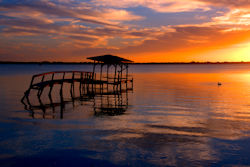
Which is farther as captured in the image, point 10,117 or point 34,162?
point 10,117

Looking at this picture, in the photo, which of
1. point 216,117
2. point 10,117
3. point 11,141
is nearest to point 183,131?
point 216,117

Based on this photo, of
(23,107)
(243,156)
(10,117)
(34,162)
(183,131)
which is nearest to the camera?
(34,162)

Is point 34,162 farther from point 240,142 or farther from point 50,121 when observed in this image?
point 240,142

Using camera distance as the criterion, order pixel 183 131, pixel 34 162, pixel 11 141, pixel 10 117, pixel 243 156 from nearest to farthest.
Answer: pixel 34 162
pixel 243 156
pixel 11 141
pixel 183 131
pixel 10 117

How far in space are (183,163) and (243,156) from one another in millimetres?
2073

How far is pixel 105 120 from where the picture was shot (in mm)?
12016

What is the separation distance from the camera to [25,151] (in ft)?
24.9

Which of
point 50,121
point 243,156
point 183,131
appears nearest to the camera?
point 243,156

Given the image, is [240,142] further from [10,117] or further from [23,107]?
[23,107]

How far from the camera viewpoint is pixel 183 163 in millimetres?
6809

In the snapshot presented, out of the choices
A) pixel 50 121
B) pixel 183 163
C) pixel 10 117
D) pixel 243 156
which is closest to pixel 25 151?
pixel 50 121

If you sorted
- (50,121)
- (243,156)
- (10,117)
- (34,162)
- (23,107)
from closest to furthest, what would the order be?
(34,162) < (243,156) < (50,121) < (10,117) < (23,107)

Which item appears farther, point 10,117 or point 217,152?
point 10,117

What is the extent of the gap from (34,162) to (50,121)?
5.04 metres
